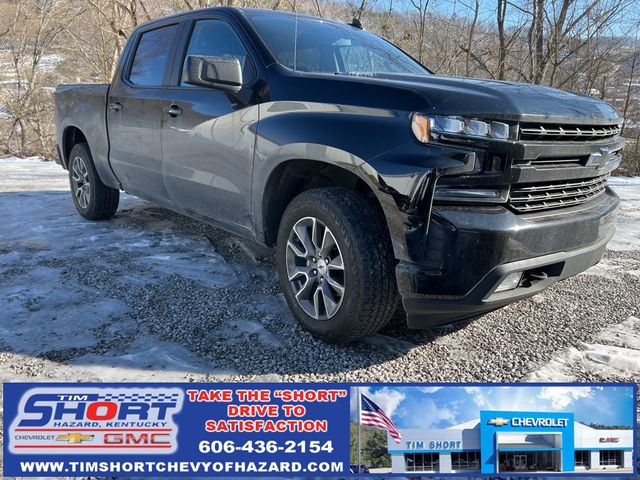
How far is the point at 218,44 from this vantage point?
11.4 feet

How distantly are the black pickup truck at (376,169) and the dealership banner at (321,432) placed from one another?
0.51 metres

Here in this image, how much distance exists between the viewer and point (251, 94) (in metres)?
3.00

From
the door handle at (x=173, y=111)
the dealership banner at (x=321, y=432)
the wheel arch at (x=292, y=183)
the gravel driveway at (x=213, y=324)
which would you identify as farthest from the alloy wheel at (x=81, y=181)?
the dealership banner at (x=321, y=432)

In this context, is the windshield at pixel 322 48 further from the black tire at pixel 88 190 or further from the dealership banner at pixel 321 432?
the black tire at pixel 88 190

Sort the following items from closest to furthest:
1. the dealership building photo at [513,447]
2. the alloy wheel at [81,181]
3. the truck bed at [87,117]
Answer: the dealership building photo at [513,447], the truck bed at [87,117], the alloy wheel at [81,181]

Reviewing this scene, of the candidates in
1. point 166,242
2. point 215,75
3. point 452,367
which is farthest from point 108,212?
point 452,367

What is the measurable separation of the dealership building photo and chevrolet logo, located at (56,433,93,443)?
3.51 feet

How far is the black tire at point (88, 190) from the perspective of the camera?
5.07m

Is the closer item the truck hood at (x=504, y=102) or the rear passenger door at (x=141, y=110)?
the truck hood at (x=504, y=102)

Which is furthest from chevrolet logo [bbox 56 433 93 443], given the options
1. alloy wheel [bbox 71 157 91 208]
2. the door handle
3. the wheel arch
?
alloy wheel [bbox 71 157 91 208]

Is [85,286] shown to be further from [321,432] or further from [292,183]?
[321,432]

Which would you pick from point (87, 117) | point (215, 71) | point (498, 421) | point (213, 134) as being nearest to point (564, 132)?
point (498, 421)

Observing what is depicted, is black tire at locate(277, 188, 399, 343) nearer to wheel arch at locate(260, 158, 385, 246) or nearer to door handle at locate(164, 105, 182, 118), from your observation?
wheel arch at locate(260, 158, 385, 246)

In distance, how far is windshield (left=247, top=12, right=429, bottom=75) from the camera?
124 inches
